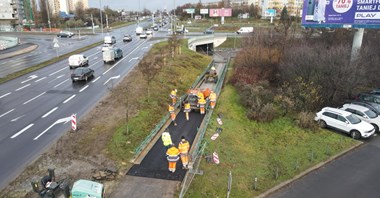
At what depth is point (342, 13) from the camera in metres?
30.0

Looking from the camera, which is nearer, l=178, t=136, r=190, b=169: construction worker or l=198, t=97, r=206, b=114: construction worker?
l=178, t=136, r=190, b=169: construction worker

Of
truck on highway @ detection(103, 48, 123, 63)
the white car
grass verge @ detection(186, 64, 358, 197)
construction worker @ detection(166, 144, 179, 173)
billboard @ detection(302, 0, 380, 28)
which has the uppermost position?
billboard @ detection(302, 0, 380, 28)

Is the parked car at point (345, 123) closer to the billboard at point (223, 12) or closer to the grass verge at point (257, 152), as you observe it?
the grass verge at point (257, 152)

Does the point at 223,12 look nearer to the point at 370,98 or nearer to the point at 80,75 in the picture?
the point at 80,75

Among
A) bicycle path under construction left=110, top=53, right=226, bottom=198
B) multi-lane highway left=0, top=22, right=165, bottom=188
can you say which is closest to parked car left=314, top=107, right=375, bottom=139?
bicycle path under construction left=110, top=53, right=226, bottom=198

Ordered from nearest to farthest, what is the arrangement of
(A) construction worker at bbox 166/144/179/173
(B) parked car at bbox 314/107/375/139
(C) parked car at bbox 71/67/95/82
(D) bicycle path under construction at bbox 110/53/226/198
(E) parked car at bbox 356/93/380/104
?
(D) bicycle path under construction at bbox 110/53/226/198, (A) construction worker at bbox 166/144/179/173, (B) parked car at bbox 314/107/375/139, (E) parked car at bbox 356/93/380/104, (C) parked car at bbox 71/67/95/82

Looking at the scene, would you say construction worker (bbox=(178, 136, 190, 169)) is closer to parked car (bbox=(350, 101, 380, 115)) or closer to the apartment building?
parked car (bbox=(350, 101, 380, 115))

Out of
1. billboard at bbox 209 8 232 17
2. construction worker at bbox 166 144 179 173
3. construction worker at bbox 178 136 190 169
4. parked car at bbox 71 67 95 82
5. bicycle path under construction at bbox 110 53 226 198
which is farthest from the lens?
billboard at bbox 209 8 232 17

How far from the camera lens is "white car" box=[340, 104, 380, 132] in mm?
21781

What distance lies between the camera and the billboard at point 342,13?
2812 cm

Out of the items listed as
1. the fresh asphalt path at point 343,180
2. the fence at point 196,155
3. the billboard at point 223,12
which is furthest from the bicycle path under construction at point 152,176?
the billboard at point 223,12

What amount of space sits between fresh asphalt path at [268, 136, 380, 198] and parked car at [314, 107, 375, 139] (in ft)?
7.31

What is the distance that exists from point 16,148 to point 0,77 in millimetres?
19499

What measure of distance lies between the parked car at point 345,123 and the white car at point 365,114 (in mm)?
949
